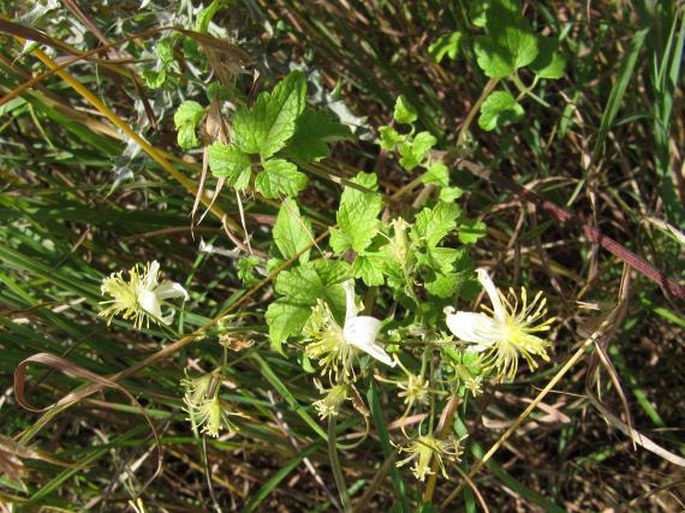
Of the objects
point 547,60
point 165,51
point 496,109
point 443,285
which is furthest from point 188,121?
point 547,60

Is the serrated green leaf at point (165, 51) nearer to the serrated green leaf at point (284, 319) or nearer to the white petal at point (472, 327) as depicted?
the serrated green leaf at point (284, 319)

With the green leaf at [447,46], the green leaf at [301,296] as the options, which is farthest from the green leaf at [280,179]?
the green leaf at [447,46]

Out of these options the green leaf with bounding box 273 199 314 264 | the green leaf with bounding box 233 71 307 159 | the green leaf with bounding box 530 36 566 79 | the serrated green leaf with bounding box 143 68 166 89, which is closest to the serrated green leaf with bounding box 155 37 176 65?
the serrated green leaf with bounding box 143 68 166 89

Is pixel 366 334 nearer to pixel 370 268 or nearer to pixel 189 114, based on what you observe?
pixel 370 268

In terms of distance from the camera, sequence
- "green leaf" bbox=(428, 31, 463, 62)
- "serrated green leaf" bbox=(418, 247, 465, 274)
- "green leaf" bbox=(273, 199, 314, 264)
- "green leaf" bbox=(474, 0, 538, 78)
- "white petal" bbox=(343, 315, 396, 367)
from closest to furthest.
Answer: "white petal" bbox=(343, 315, 396, 367) < "serrated green leaf" bbox=(418, 247, 465, 274) < "green leaf" bbox=(273, 199, 314, 264) < "green leaf" bbox=(474, 0, 538, 78) < "green leaf" bbox=(428, 31, 463, 62)

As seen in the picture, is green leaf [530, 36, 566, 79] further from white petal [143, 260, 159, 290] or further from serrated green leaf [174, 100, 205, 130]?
white petal [143, 260, 159, 290]
